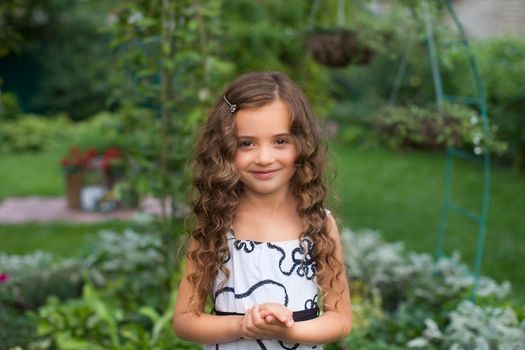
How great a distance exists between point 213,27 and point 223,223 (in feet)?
6.12

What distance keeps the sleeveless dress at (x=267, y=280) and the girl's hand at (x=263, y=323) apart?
0.14m

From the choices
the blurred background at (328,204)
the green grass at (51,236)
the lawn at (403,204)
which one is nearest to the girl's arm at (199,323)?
the blurred background at (328,204)

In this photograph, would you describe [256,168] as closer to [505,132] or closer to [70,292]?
[70,292]

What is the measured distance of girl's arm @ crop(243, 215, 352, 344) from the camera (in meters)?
1.43

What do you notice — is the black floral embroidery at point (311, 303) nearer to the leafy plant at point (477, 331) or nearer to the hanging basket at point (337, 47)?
the leafy plant at point (477, 331)

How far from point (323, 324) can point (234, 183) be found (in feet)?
1.45

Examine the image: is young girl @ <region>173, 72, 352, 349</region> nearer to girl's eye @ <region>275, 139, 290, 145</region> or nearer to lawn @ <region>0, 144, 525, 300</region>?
girl's eye @ <region>275, 139, 290, 145</region>

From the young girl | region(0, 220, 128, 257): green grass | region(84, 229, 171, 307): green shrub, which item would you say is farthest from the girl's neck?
region(0, 220, 128, 257): green grass

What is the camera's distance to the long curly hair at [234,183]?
158 centimetres

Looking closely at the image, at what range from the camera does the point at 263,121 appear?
153cm

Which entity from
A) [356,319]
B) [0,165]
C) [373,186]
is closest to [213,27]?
[356,319]

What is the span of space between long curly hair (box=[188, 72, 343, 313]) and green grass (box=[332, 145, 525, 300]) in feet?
8.39

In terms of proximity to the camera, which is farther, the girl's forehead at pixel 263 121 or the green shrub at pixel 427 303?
the green shrub at pixel 427 303

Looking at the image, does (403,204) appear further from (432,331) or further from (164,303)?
(164,303)
